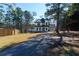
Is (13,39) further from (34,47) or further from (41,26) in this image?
(41,26)

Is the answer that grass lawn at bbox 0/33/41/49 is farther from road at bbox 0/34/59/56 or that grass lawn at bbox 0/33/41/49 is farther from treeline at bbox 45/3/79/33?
treeline at bbox 45/3/79/33

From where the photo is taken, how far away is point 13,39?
8.68 meters

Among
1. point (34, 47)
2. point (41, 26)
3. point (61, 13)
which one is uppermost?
point (61, 13)

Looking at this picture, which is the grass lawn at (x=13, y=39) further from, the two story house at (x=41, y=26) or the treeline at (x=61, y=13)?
the treeline at (x=61, y=13)

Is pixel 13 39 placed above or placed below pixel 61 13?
below

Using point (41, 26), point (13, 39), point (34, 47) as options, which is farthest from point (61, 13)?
point (13, 39)

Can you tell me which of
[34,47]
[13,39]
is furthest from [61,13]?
[13,39]

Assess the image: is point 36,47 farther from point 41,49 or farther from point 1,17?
point 1,17

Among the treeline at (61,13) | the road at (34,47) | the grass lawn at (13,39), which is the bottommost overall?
the road at (34,47)

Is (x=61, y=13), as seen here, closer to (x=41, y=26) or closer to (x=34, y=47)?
(x=41, y=26)

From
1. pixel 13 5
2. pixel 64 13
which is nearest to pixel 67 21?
pixel 64 13

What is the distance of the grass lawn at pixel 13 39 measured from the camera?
864cm

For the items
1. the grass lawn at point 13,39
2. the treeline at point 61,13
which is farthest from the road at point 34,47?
the treeline at point 61,13

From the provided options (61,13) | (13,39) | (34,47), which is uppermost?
(61,13)
